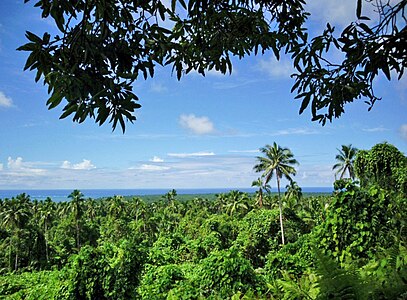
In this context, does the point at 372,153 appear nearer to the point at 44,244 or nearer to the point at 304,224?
the point at 304,224

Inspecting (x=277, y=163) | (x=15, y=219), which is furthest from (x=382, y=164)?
(x=15, y=219)

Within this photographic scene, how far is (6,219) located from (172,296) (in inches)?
1090

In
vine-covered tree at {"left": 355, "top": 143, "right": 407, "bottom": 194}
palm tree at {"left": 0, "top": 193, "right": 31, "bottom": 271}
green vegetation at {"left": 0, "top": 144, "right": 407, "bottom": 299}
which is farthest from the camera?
palm tree at {"left": 0, "top": 193, "right": 31, "bottom": 271}

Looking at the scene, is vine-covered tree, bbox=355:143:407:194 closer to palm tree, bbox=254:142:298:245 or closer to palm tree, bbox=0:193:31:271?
palm tree, bbox=254:142:298:245

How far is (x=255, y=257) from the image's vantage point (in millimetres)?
22812

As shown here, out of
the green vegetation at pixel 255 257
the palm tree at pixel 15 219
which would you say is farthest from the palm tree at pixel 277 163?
the palm tree at pixel 15 219

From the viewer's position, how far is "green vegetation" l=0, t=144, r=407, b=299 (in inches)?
92.2

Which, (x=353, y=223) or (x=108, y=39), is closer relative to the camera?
(x=108, y=39)

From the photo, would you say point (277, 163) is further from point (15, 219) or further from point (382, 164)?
point (15, 219)

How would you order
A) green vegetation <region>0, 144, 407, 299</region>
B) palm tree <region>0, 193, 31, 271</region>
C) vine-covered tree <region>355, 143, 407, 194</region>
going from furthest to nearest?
palm tree <region>0, 193, 31, 271</region>, vine-covered tree <region>355, 143, 407, 194</region>, green vegetation <region>0, 144, 407, 299</region>

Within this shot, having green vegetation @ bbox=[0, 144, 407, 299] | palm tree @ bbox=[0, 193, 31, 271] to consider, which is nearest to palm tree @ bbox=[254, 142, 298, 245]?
green vegetation @ bbox=[0, 144, 407, 299]

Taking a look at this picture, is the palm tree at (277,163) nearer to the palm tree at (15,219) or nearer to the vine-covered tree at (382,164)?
the vine-covered tree at (382,164)

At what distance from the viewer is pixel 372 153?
20.9 metres

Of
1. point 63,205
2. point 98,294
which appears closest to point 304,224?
point 98,294
